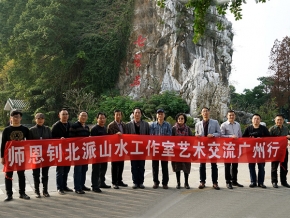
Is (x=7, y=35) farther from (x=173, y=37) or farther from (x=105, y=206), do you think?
(x=105, y=206)

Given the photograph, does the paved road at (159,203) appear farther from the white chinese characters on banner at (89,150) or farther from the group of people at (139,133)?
the white chinese characters on banner at (89,150)

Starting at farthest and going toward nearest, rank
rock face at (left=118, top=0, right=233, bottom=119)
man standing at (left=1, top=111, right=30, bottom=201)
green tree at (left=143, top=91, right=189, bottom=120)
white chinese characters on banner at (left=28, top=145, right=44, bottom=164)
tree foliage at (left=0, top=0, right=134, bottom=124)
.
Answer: tree foliage at (left=0, top=0, right=134, bottom=124) < rock face at (left=118, top=0, right=233, bottom=119) < green tree at (left=143, top=91, right=189, bottom=120) < white chinese characters on banner at (left=28, top=145, right=44, bottom=164) < man standing at (left=1, top=111, right=30, bottom=201)

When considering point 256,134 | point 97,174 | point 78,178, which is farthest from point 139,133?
point 256,134

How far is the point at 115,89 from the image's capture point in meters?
26.5

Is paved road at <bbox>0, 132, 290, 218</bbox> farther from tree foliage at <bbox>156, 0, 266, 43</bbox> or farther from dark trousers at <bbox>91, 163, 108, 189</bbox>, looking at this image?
tree foliage at <bbox>156, 0, 266, 43</bbox>

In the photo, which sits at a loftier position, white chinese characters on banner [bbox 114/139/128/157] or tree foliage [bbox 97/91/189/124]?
tree foliage [bbox 97/91/189/124]

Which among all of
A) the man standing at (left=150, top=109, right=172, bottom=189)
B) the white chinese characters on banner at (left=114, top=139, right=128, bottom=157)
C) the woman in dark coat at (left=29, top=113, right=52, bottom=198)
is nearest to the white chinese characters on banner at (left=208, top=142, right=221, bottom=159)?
the man standing at (left=150, top=109, right=172, bottom=189)

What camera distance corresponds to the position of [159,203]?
18.1 feet

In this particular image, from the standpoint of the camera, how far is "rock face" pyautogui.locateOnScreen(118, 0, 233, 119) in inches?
931

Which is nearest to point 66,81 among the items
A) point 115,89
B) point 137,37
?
point 115,89

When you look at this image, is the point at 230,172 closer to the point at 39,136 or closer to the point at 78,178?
the point at 78,178

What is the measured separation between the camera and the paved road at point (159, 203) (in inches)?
197

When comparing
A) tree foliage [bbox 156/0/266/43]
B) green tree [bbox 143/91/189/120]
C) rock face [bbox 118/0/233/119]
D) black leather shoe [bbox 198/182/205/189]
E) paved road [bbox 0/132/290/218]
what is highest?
rock face [bbox 118/0/233/119]

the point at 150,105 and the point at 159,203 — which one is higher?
the point at 150,105
